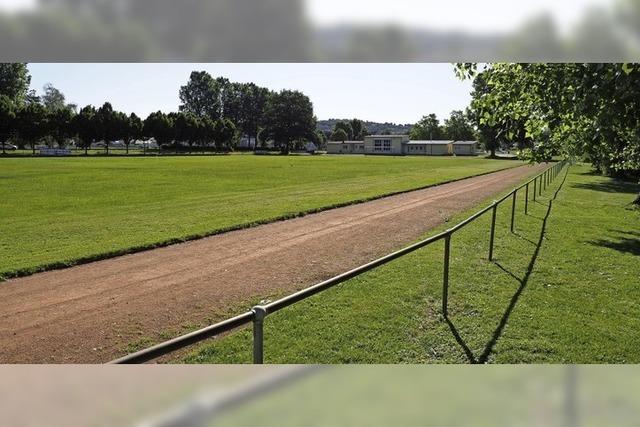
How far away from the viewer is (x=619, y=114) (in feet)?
20.6

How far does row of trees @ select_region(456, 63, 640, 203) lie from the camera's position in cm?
591

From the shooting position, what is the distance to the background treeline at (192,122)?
55.4ft

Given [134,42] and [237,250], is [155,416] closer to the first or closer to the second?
[134,42]

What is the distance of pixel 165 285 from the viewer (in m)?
7.16

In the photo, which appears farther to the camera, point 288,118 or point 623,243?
point 288,118

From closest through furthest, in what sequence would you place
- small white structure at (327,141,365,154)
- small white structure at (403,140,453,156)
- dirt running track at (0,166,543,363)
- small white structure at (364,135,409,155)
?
1. dirt running track at (0,166,543,363)
2. small white structure at (364,135,409,155)
3. small white structure at (327,141,365,154)
4. small white structure at (403,140,453,156)

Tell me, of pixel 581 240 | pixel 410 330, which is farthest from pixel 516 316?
pixel 581 240

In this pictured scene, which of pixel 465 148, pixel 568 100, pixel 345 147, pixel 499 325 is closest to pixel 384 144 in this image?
pixel 345 147

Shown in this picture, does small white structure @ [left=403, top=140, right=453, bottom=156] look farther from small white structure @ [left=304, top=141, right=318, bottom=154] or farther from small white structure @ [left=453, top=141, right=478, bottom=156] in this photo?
small white structure @ [left=304, top=141, right=318, bottom=154]

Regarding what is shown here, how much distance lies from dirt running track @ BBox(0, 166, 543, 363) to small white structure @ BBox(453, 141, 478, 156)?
2351 inches

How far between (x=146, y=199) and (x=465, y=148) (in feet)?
201

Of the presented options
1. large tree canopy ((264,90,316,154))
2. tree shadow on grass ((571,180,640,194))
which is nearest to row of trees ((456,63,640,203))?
large tree canopy ((264,90,316,154))

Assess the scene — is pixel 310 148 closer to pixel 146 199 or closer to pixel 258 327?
pixel 146 199

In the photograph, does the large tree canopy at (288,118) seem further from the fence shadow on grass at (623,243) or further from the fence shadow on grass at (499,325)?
the fence shadow on grass at (499,325)
